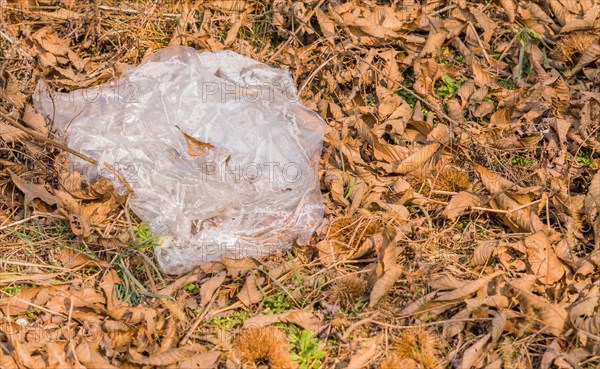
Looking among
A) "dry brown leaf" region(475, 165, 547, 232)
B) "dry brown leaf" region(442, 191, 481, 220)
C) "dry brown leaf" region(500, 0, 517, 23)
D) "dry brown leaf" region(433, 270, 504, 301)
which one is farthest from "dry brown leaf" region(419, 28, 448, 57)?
"dry brown leaf" region(433, 270, 504, 301)

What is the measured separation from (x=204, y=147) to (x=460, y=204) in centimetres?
107

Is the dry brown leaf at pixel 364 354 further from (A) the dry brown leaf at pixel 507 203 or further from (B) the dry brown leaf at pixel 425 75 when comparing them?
(B) the dry brown leaf at pixel 425 75

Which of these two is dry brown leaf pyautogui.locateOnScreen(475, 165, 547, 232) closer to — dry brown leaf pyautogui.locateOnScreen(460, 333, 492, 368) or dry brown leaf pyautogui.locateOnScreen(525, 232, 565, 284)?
dry brown leaf pyautogui.locateOnScreen(525, 232, 565, 284)

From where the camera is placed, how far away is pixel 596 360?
210 cm

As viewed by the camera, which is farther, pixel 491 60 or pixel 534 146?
pixel 491 60

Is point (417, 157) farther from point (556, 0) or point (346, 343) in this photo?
point (556, 0)

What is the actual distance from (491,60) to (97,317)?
2.17 meters

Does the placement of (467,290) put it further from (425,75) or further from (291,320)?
(425,75)

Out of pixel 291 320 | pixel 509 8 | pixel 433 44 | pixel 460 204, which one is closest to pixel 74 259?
pixel 291 320

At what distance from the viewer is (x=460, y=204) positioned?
2.62 m

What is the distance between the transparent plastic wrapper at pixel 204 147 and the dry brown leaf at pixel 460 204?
510 millimetres

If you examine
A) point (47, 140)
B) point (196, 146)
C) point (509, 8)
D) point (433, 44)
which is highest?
point (509, 8)

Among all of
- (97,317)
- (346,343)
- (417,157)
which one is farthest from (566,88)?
(97,317)

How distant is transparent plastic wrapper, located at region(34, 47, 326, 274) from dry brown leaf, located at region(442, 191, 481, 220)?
510 millimetres
